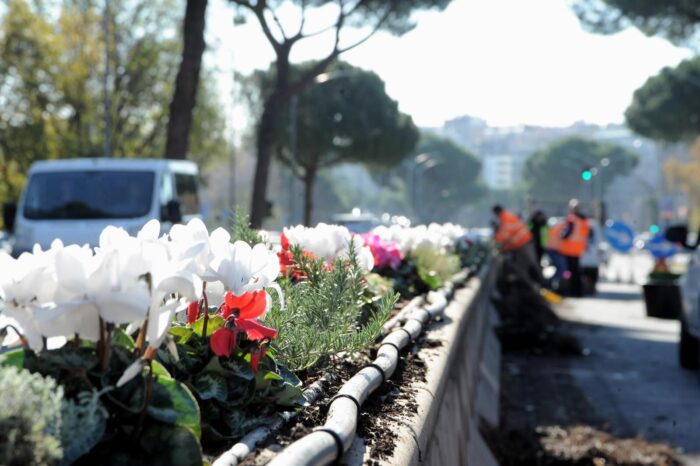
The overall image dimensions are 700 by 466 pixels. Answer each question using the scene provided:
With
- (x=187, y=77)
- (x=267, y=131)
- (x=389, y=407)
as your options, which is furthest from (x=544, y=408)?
(x=267, y=131)

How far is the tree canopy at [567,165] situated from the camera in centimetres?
12544

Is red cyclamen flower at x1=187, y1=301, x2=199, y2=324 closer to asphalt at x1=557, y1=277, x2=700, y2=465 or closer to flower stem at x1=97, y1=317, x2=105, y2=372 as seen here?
flower stem at x1=97, y1=317, x2=105, y2=372

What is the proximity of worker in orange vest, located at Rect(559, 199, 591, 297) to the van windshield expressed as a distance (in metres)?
12.1

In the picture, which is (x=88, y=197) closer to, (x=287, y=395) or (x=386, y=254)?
(x=386, y=254)

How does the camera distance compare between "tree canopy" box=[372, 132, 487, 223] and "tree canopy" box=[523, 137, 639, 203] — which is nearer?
"tree canopy" box=[523, 137, 639, 203]

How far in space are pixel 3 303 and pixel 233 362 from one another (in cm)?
75

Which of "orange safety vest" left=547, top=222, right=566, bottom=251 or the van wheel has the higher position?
"orange safety vest" left=547, top=222, right=566, bottom=251

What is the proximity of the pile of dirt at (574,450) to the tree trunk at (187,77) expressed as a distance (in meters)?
13.0

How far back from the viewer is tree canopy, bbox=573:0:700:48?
36.4 m

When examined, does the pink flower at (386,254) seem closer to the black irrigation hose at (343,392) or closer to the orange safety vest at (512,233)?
the black irrigation hose at (343,392)

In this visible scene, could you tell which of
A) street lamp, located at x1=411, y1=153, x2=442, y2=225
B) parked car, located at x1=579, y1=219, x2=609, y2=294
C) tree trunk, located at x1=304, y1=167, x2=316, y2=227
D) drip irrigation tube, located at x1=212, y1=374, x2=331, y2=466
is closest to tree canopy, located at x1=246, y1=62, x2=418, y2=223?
tree trunk, located at x1=304, y1=167, x2=316, y2=227

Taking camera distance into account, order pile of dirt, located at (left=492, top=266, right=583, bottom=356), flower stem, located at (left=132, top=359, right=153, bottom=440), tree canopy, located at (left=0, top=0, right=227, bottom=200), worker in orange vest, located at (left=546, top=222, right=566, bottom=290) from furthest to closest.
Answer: tree canopy, located at (left=0, top=0, right=227, bottom=200) → worker in orange vest, located at (left=546, top=222, right=566, bottom=290) → pile of dirt, located at (left=492, top=266, right=583, bottom=356) → flower stem, located at (left=132, top=359, right=153, bottom=440)

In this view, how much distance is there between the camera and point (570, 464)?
7652mm

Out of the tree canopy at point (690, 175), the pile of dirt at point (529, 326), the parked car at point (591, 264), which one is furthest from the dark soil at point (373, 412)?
the tree canopy at point (690, 175)
